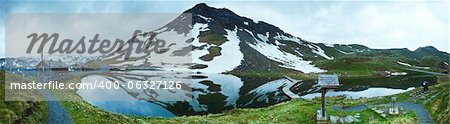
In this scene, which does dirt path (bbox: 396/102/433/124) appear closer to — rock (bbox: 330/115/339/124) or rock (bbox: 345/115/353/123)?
rock (bbox: 345/115/353/123)

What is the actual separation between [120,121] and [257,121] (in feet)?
42.0

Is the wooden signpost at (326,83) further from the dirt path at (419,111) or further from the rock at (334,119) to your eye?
the dirt path at (419,111)

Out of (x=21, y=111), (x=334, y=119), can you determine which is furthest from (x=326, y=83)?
(x=21, y=111)

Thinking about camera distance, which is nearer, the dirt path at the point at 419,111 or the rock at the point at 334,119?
the dirt path at the point at 419,111

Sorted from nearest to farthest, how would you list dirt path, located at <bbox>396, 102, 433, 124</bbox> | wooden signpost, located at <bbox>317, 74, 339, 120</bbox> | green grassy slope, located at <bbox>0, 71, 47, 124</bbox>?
green grassy slope, located at <bbox>0, 71, 47, 124</bbox>
dirt path, located at <bbox>396, 102, 433, 124</bbox>
wooden signpost, located at <bbox>317, 74, 339, 120</bbox>

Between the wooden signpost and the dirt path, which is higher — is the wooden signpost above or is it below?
above

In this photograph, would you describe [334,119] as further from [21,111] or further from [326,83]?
[21,111]

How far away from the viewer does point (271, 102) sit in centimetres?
7725

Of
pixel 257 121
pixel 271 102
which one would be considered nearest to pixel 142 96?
pixel 271 102

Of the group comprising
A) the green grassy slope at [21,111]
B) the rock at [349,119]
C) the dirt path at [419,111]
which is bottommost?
the rock at [349,119]

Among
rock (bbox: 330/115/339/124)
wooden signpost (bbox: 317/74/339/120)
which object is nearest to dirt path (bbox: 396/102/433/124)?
rock (bbox: 330/115/339/124)

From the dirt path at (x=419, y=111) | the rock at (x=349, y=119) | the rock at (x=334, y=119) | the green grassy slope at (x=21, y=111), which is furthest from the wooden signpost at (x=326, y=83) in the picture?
the green grassy slope at (x=21, y=111)

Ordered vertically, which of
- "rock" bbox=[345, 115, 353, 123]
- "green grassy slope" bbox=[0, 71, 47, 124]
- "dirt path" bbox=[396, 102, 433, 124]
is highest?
"green grassy slope" bbox=[0, 71, 47, 124]

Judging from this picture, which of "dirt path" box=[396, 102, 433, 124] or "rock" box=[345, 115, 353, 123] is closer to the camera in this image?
"dirt path" box=[396, 102, 433, 124]
